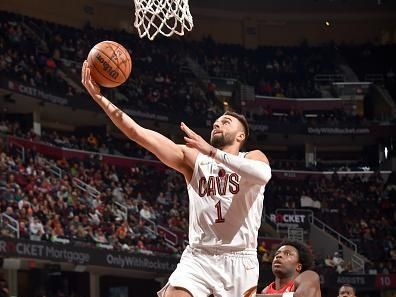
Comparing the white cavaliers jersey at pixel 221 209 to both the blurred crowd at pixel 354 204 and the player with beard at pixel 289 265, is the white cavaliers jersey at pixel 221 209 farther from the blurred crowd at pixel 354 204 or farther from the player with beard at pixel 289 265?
the blurred crowd at pixel 354 204

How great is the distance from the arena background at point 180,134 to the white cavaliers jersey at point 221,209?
39.2ft

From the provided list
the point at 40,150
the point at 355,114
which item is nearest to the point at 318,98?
the point at 355,114

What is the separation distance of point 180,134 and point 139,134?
78.4 feet

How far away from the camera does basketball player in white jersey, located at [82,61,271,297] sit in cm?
600

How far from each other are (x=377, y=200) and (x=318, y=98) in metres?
5.00

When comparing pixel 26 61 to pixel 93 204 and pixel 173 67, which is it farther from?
pixel 173 67

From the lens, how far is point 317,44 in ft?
117

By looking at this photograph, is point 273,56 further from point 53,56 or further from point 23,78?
point 23,78

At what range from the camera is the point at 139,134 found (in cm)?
615

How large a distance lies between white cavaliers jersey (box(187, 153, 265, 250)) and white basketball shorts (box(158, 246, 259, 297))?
62mm

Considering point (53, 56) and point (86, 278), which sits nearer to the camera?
point (86, 278)

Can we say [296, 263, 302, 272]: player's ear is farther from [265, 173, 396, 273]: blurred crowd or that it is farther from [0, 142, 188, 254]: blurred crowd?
[265, 173, 396, 273]: blurred crowd

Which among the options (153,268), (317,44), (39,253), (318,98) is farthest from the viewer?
(317,44)

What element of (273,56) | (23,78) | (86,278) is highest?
(273,56)
